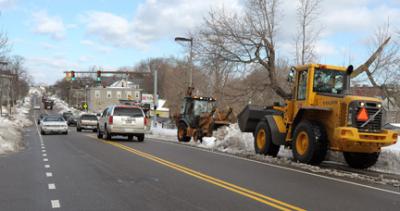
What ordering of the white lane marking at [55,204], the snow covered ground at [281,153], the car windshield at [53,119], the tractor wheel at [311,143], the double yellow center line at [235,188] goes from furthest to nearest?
1. the car windshield at [53,119]
2. the tractor wheel at [311,143]
3. the snow covered ground at [281,153]
4. the double yellow center line at [235,188]
5. the white lane marking at [55,204]

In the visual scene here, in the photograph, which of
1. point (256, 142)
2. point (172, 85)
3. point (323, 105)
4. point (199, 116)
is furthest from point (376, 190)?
point (172, 85)

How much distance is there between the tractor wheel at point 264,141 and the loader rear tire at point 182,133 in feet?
30.1

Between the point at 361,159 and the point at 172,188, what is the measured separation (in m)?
6.72

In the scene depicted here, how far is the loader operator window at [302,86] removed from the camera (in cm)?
1426

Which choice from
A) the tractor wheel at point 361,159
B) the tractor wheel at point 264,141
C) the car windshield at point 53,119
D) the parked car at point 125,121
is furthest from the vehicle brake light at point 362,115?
the car windshield at point 53,119

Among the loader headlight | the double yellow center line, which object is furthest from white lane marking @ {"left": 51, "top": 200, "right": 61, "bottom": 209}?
the loader headlight

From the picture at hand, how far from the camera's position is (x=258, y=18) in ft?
89.9

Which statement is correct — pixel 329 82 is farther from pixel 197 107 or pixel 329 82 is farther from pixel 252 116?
pixel 197 107

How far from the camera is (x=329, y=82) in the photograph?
14062 mm

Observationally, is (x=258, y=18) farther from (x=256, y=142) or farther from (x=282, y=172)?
(x=282, y=172)

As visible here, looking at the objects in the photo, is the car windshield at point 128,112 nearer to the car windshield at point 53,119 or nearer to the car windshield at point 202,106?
the car windshield at point 202,106

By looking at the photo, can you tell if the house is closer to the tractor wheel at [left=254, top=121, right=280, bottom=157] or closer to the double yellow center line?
the tractor wheel at [left=254, top=121, right=280, bottom=157]

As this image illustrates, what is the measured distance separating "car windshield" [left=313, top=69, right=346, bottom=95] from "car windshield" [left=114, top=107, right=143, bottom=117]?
40.0 ft

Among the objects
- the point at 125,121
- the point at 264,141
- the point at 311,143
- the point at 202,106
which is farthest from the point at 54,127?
the point at 311,143
